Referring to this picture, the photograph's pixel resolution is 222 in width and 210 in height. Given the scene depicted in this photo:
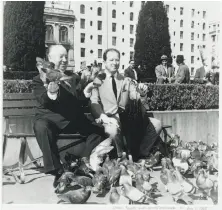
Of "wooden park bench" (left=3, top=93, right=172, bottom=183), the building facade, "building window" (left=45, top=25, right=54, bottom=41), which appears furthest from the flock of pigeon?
"building window" (left=45, top=25, right=54, bottom=41)

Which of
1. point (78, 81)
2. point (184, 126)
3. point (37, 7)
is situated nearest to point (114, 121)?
point (78, 81)

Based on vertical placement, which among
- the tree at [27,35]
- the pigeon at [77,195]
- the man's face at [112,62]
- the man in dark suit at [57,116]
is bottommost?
the pigeon at [77,195]

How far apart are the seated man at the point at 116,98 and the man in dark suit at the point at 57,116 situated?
0.19 metres

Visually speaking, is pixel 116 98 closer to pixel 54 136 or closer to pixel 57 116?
pixel 57 116

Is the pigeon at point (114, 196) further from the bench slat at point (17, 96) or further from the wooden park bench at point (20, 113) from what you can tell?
the bench slat at point (17, 96)

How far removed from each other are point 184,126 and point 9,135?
286 cm

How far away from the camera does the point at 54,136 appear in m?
3.54

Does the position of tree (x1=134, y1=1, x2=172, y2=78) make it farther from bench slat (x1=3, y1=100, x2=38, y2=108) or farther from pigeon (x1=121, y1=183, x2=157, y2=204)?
pigeon (x1=121, y1=183, x2=157, y2=204)

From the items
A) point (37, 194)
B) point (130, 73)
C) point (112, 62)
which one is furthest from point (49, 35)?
point (37, 194)

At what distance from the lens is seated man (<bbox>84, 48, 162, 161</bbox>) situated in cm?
389

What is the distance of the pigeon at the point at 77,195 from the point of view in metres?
3.10

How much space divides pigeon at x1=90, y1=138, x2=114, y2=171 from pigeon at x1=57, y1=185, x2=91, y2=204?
526mm

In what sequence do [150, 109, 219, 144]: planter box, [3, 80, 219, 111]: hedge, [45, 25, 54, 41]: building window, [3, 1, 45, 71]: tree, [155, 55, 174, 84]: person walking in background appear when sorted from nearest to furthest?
[150, 109, 219, 144]: planter box
[3, 1, 45, 71]: tree
[3, 80, 219, 111]: hedge
[155, 55, 174, 84]: person walking in background
[45, 25, 54, 41]: building window

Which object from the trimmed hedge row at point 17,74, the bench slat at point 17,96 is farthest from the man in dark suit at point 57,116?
the trimmed hedge row at point 17,74
